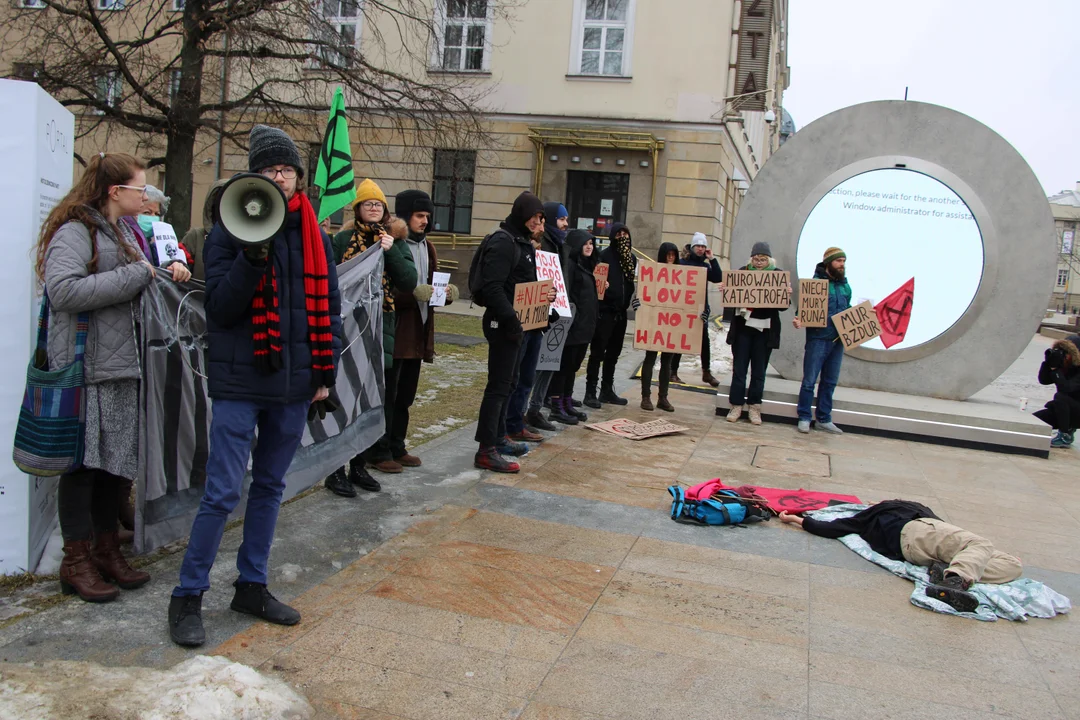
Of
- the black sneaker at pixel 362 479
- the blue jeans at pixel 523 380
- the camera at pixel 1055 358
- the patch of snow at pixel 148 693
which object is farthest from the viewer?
the camera at pixel 1055 358

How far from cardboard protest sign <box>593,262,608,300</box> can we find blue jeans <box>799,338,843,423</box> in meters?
2.32

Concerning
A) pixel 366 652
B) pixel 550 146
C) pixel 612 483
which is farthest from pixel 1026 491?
pixel 550 146

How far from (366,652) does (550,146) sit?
20658 mm

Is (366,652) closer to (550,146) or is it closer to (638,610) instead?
(638,610)

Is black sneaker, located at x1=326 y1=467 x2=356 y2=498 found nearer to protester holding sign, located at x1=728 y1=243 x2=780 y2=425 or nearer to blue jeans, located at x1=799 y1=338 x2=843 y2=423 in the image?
protester holding sign, located at x1=728 y1=243 x2=780 y2=425

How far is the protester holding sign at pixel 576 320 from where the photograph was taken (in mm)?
8891

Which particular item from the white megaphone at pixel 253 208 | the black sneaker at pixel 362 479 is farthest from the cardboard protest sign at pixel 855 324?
the white megaphone at pixel 253 208

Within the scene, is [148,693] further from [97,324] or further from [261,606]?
[97,324]

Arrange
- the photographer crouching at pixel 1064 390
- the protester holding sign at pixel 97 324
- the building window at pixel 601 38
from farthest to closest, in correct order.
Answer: the building window at pixel 601 38, the photographer crouching at pixel 1064 390, the protester holding sign at pixel 97 324

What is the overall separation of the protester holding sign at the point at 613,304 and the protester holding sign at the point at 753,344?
1184 mm

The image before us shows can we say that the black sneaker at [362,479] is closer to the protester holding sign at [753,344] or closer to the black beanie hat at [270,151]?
the black beanie hat at [270,151]

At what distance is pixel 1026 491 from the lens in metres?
7.65

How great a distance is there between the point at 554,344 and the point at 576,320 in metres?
0.59

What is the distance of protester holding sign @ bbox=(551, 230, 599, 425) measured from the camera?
889 centimetres
